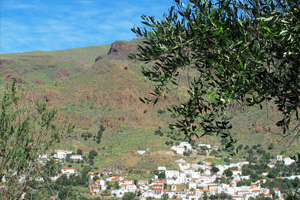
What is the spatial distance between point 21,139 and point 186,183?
5153cm

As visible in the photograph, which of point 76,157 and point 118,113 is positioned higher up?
point 118,113

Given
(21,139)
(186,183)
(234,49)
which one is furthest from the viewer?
(186,183)

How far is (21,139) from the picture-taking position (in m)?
7.98

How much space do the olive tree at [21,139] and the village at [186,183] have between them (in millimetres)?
35338

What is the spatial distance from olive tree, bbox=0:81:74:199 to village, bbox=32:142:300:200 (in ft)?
116

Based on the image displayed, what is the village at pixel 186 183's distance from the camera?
47688 millimetres

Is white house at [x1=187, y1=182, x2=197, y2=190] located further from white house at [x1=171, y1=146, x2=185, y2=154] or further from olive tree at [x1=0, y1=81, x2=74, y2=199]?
olive tree at [x1=0, y1=81, x2=74, y2=199]

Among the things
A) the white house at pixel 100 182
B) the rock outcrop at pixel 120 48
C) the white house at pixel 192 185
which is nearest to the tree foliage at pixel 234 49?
the white house at pixel 100 182

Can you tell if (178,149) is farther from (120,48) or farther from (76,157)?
(120,48)

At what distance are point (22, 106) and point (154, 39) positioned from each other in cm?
582

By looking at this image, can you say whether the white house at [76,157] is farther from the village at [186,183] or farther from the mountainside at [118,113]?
the mountainside at [118,113]

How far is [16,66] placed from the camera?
416ft

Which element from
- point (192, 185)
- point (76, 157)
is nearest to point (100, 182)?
point (76, 157)

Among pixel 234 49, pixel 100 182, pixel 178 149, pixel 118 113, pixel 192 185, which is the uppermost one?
pixel 118 113
